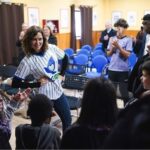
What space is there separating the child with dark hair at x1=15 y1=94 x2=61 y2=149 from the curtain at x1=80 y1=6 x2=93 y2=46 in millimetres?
8751

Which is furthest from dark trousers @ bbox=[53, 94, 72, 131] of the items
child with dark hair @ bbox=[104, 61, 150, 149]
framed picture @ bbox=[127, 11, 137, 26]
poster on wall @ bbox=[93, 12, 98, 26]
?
framed picture @ bbox=[127, 11, 137, 26]

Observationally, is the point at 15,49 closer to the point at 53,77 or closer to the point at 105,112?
the point at 53,77

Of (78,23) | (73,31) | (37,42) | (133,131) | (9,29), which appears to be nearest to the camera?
(133,131)

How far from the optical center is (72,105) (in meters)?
3.67

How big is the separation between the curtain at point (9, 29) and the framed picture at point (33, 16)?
60 cm

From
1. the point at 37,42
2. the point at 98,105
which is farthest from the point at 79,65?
the point at 98,105

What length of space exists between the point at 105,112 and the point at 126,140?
2.37ft

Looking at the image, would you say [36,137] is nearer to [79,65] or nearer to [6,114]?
[6,114]

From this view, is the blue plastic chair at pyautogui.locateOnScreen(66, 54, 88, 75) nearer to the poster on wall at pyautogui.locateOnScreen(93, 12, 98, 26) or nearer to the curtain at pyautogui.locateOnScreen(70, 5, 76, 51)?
the curtain at pyautogui.locateOnScreen(70, 5, 76, 51)

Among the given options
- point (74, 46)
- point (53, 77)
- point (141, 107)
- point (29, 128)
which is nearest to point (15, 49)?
point (74, 46)

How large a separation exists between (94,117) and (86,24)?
369 inches

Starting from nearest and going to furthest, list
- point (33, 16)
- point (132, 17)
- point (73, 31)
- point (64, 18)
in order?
point (33, 16) < point (64, 18) < point (73, 31) < point (132, 17)

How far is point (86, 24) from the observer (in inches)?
412

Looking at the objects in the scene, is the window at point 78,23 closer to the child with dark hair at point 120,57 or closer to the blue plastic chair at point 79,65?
the blue plastic chair at point 79,65
